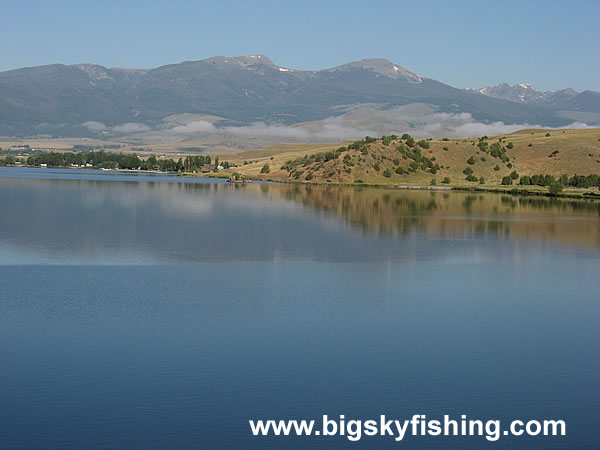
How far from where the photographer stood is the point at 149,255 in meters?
39.8

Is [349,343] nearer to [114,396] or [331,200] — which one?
[114,396]

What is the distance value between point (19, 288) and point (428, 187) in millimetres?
111443

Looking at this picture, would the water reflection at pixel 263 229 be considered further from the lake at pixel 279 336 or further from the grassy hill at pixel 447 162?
the grassy hill at pixel 447 162

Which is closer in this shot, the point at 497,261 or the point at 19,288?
the point at 19,288

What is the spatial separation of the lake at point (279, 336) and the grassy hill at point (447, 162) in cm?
10154

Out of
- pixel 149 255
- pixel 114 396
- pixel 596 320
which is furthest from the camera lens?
pixel 149 255

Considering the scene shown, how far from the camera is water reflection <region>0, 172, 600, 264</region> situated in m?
41.8

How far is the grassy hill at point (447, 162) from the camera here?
150 meters

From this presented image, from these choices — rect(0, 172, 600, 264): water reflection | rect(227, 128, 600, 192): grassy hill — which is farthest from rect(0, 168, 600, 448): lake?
rect(227, 128, 600, 192): grassy hill

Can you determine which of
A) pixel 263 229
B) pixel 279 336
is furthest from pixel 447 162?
pixel 279 336

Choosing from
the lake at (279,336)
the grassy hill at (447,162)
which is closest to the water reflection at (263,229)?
the lake at (279,336)

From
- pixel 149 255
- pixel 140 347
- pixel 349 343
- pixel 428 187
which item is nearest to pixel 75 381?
pixel 140 347

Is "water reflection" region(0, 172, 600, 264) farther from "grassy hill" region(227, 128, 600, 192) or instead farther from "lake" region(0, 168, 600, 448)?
"grassy hill" region(227, 128, 600, 192)

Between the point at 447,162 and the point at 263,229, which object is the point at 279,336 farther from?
the point at 447,162
